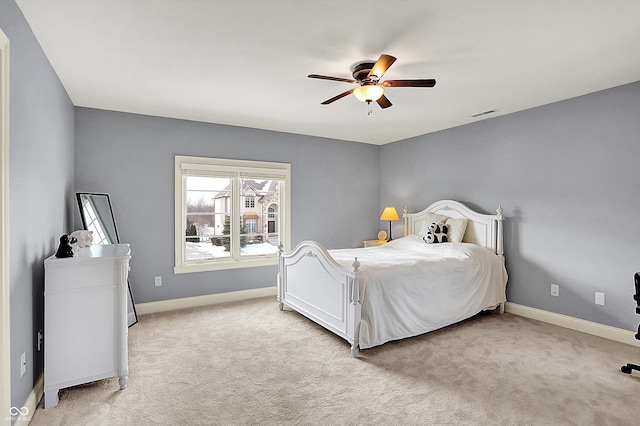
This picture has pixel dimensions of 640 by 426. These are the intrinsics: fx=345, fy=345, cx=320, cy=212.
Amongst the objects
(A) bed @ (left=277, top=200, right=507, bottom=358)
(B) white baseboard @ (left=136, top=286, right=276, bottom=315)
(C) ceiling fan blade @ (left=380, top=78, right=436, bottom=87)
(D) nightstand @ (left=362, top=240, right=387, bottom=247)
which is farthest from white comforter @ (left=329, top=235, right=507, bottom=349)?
(C) ceiling fan blade @ (left=380, top=78, right=436, bottom=87)

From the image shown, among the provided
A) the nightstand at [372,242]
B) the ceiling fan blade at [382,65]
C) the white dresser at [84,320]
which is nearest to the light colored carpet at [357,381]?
the white dresser at [84,320]

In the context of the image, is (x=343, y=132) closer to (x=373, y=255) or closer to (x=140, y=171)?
(x=373, y=255)

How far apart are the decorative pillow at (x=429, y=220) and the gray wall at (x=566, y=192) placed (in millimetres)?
378

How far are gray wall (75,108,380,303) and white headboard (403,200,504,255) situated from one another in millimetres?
1602

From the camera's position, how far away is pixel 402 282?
3273 millimetres

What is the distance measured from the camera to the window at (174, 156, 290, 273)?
4520 millimetres

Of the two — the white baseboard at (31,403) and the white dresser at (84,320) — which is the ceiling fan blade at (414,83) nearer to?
the white dresser at (84,320)

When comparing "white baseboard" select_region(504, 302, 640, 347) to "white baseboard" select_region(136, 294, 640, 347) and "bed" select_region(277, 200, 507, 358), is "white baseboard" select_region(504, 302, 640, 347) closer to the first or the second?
"white baseboard" select_region(136, 294, 640, 347)

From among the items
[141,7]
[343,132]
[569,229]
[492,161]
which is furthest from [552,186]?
[141,7]

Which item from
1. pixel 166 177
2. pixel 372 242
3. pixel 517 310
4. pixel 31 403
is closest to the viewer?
pixel 31 403

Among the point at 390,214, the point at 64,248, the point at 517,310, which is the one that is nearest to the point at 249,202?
the point at 390,214

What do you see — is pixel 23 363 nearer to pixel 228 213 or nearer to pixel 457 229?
pixel 228 213

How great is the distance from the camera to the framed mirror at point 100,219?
12.1 ft

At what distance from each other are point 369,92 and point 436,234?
2.49 m
